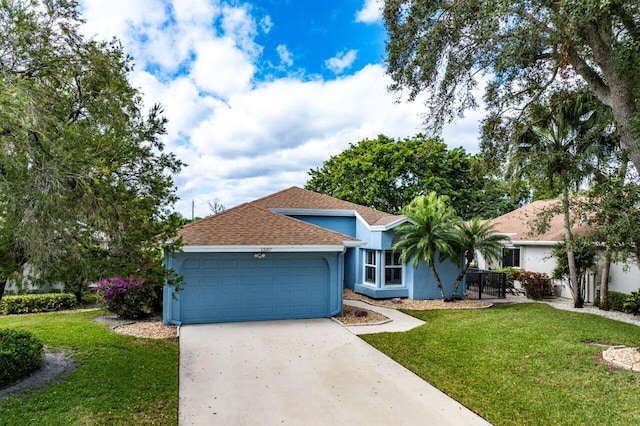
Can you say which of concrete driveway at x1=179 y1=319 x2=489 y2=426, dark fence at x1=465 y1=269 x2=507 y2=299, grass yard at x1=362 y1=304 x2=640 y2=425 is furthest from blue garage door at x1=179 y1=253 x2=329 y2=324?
dark fence at x1=465 y1=269 x2=507 y2=299

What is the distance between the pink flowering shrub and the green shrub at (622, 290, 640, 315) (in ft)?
51.9

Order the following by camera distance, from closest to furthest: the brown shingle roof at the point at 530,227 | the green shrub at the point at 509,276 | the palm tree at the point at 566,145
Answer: the palm tree at the point at 566,145 → the brown shingle roof at the point at 530,227 → the green shrub at the point at 509,276

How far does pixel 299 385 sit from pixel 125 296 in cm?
734

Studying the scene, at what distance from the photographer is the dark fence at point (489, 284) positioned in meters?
17.2

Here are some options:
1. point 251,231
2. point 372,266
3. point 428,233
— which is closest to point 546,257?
point 428,233

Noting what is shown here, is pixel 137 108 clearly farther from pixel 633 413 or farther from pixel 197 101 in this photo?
pixel 633 413

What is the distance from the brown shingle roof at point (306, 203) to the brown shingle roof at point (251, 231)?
4194 mm

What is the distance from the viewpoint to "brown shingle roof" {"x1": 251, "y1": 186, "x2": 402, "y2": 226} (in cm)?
1766

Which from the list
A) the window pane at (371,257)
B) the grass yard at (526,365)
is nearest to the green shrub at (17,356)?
the grass yard at (526,365)

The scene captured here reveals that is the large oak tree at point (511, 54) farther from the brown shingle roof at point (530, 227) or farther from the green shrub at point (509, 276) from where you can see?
the green shrub at point (509, 276)

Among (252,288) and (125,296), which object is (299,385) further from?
(125,296)

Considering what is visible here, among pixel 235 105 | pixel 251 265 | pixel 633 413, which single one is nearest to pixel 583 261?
pixel 633 413

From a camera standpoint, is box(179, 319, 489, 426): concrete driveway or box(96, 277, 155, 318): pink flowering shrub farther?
box(96, 277, 155, 318): pink flowering shrub

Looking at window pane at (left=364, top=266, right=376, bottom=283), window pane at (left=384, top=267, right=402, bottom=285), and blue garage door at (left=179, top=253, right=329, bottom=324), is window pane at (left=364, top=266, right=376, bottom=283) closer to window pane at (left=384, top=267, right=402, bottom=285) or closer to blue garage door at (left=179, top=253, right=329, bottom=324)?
window pane at (left=384, top=267, right=402, bottom=285)
